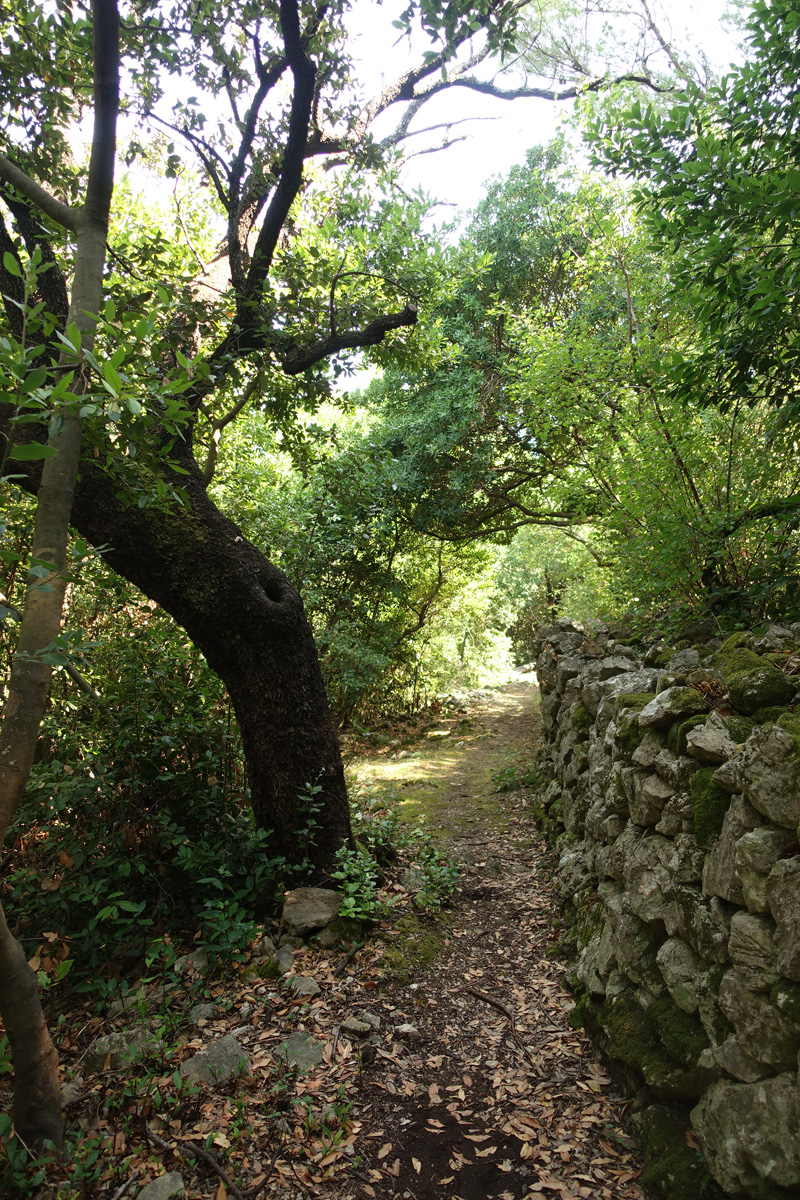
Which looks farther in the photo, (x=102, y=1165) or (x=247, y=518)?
(x=247, y=518)

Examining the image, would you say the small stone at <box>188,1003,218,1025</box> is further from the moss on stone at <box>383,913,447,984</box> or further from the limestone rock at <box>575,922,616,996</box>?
the limestone rock at <box>575,922,616,996</box>

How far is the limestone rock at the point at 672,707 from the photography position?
9.01 feet

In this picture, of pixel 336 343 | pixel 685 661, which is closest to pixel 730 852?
pixel 685 661

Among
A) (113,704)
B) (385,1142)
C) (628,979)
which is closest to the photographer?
(385,1142)

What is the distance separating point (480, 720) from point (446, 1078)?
33.0 feet

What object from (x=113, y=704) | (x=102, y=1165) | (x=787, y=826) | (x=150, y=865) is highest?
(x=113, y=704)

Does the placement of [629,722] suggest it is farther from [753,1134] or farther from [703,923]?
[753,1134]

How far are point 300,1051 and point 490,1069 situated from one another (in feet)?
2.99

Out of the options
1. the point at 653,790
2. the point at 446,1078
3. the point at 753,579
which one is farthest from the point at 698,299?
the point at 446,1078

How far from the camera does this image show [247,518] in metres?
7.09

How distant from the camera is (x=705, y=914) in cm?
221

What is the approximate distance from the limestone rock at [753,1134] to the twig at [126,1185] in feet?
6.46

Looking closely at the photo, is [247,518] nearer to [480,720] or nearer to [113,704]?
[113,704]

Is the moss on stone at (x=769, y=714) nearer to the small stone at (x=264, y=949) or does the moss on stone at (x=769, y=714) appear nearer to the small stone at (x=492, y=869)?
the small stone at (x=264, y=949)
